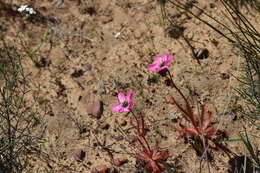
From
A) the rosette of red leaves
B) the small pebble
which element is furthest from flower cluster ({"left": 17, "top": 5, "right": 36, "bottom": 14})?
the rosette of red leaves

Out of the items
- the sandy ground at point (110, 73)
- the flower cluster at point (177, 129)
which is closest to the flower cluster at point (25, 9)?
the sandy ground at point (110, 73)

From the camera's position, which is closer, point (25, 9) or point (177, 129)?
point (177, 129)

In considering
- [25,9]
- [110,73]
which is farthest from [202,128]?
[25,9]

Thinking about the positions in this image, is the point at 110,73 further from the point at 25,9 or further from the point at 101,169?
the point at 25,9

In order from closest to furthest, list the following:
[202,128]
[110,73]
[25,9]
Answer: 1. [202,128]
2. [110,73]
3. [25,9]

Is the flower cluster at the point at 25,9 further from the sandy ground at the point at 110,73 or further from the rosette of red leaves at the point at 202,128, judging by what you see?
the rosette of red leaves at the point at 202,128

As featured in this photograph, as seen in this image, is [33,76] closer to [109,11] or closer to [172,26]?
[109,11]

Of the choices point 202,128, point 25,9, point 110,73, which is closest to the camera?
point 202,128

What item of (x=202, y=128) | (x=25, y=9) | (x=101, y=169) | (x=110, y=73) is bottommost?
(x=101, y=169)

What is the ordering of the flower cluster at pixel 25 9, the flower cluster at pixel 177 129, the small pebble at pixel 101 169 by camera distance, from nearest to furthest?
the flower cluster at pixel 177 129
the small pebble at pixel 101 169
the flower cluster at pixel 25 9
